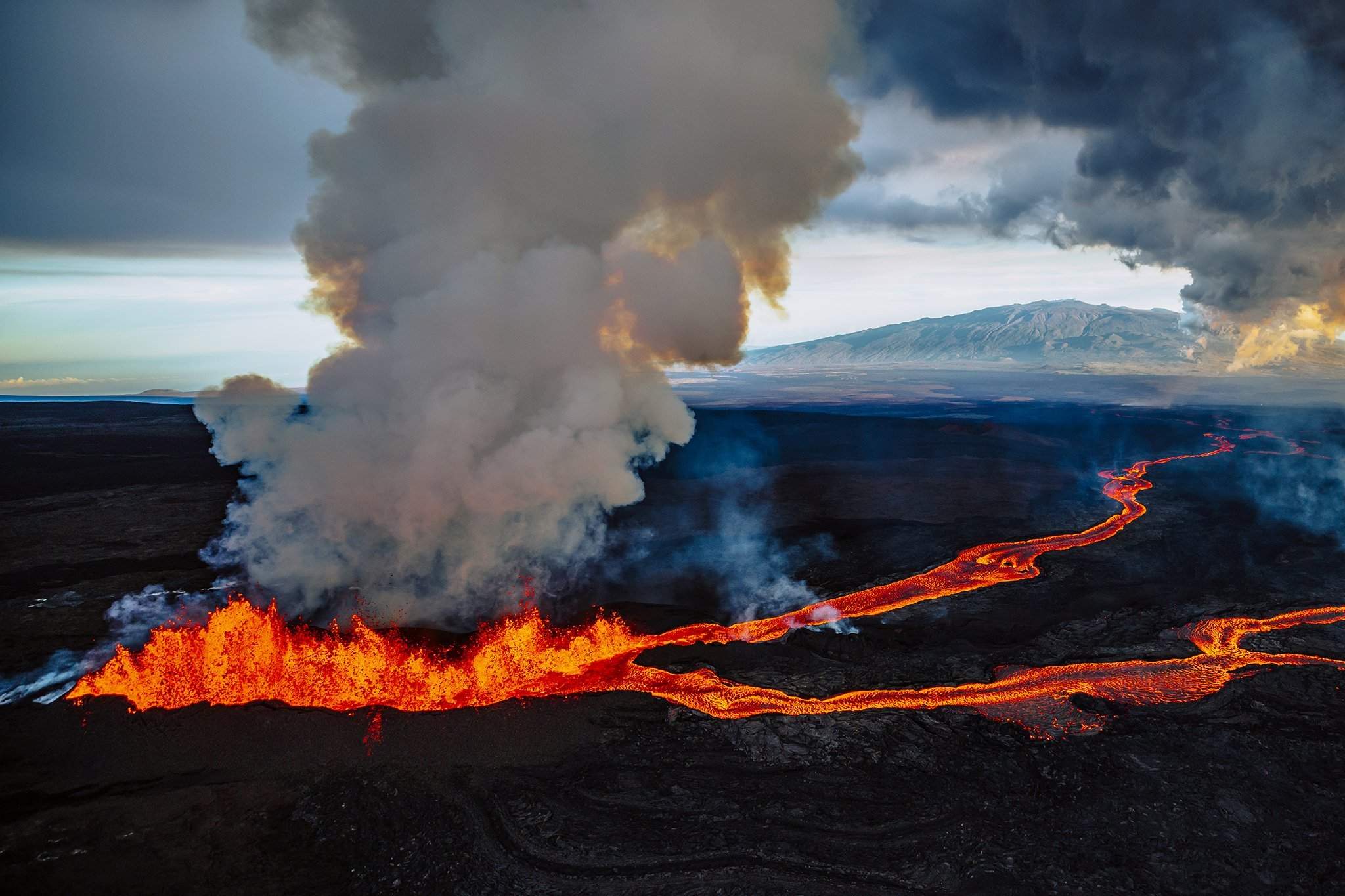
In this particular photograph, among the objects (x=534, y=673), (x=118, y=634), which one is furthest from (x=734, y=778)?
(x=118, y=634)

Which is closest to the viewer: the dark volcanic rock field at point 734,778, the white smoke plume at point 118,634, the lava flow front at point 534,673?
the dark volcanic rock field at point 734,778

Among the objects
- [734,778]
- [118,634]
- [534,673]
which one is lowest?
[734,778]

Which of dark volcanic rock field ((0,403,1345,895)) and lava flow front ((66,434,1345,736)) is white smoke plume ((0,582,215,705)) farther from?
dark volcanic rock field ((0,403,1345,895))

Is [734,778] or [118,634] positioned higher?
[118,634]

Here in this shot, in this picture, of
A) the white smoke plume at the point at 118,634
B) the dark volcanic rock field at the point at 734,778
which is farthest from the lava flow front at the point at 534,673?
the dark volcanic rock field at the point at 734,778

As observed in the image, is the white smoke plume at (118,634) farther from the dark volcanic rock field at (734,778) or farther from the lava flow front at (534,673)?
the dark volcanic rock field at (734,778)

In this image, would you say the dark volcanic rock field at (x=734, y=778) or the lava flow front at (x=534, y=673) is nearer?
the dark volcanic rock field at (x=734, y=778)

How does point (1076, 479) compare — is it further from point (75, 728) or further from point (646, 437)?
point (75, 728)

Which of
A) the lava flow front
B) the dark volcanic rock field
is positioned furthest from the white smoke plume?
the dark volcanic rock field

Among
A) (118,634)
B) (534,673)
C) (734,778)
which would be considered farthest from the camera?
(118,634)

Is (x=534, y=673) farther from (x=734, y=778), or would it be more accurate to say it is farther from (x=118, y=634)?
(x=118, y=634)

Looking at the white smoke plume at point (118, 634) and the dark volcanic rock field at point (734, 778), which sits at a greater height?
the white smoke plume at point (118, 634)
